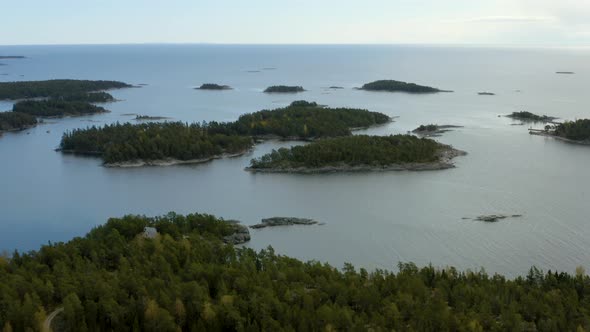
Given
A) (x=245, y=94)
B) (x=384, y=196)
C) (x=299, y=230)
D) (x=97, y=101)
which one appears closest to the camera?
(x=299, y=230)

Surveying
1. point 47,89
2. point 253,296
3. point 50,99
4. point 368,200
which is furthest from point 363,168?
point 47,89

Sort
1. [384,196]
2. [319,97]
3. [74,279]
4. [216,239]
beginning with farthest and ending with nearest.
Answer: [319,97] → [384,196] → [216,239] → [74,279]

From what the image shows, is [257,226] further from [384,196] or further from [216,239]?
[384,196]

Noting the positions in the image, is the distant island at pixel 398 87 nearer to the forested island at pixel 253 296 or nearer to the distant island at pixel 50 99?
the distant island at pixel 50 99

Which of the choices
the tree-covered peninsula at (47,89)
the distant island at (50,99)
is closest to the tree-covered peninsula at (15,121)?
the distant island at (50,99)

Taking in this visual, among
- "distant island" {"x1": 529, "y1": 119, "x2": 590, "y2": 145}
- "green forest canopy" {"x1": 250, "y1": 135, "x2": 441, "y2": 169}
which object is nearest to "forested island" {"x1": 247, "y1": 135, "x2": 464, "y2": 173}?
"green forest canopy" {"x1": 250, "y1": 135, "x2": 441, "y2": 169}

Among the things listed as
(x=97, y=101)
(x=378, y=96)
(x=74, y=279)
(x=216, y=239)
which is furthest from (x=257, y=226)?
(x=378, y=96)

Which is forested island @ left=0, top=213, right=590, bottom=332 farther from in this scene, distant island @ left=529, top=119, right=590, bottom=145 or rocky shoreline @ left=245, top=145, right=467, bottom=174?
distant island @ left=529, top=119, right=590, bottom=145
